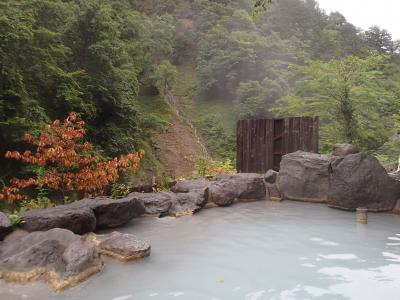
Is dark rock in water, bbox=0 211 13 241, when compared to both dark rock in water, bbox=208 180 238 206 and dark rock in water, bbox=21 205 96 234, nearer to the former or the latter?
dark rock in water, bbox=21 205 96 234

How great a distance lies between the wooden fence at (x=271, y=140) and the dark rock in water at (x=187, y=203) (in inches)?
111

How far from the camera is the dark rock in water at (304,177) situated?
7.13 m

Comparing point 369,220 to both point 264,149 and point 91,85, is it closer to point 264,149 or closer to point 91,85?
point 264,149

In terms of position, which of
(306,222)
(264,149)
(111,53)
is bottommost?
(306,222)

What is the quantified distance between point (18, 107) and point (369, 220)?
8.73m

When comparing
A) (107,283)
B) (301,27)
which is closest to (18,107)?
(107,283)

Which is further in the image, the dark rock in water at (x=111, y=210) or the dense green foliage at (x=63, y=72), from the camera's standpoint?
the dense green foliage at (x=63, y=72)

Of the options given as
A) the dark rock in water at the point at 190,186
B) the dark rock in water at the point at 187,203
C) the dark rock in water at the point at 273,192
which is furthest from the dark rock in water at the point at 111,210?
the dark rock in water at the point at 273,192

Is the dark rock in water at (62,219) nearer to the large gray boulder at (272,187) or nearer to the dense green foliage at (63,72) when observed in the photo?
the large gray boulder at (272,187)

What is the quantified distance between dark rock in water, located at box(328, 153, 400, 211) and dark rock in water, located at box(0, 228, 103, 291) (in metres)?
4.93

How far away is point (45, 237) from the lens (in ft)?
12.6

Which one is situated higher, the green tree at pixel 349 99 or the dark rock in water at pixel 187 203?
the green tree at pixel 349 99

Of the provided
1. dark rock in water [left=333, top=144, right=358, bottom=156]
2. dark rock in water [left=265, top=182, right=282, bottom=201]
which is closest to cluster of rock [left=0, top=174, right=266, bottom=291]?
dark rock in water [left=265, top=182, right=282, bottom=201]

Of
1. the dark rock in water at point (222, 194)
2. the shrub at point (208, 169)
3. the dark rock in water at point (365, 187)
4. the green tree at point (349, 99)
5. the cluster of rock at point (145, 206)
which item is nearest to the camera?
the cluster of rock at point (145, 206)
